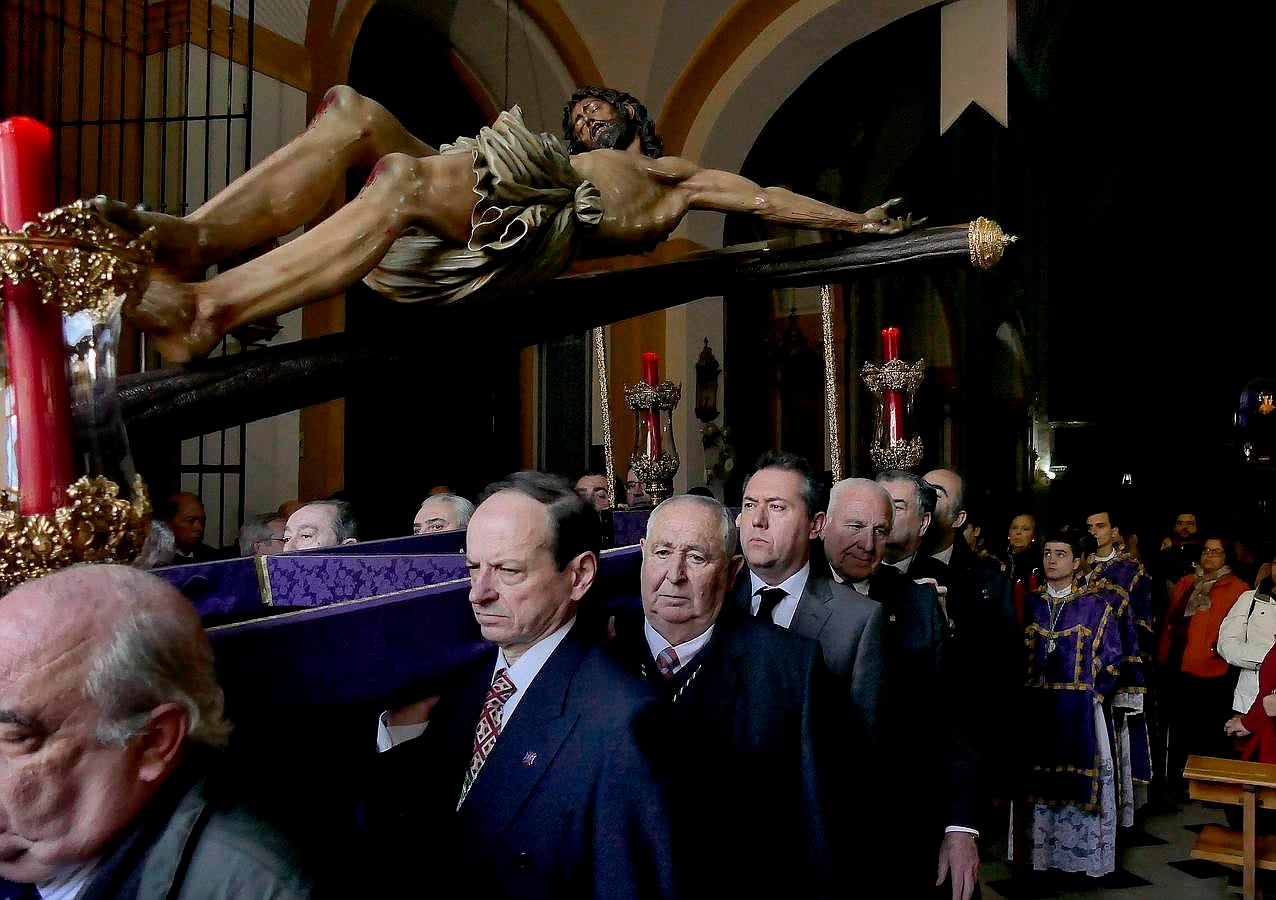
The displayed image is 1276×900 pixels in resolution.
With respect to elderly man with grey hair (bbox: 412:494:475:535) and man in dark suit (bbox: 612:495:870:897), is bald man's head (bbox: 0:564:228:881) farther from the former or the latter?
elderly man with grey hair (bbox: 412:494:475:535)

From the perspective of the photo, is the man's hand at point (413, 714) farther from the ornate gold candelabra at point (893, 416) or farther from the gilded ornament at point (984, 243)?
the ornate gold candelabra at point (893, 416)

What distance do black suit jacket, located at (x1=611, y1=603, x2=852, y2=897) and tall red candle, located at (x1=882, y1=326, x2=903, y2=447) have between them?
6.78 ft

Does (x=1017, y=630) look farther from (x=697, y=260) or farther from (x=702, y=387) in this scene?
(x=702, y=387)

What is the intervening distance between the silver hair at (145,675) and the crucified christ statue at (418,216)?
1.59ft

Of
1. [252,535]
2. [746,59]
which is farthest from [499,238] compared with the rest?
[746,59]

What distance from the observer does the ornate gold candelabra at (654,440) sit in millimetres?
3578

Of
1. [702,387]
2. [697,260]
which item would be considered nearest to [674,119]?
[702,387]

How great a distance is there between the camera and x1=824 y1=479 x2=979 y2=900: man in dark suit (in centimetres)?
294

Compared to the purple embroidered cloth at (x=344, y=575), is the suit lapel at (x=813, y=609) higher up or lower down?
lower down

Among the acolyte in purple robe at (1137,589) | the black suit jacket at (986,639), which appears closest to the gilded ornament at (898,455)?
the black suit jacket at (986,639)

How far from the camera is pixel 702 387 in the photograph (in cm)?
1055

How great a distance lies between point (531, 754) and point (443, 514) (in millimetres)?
2183

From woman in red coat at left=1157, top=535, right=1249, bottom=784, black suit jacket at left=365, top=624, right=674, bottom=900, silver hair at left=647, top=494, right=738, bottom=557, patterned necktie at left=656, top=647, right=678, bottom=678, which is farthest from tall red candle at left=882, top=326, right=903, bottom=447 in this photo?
woman in red coat at left=1157, top=535, right=1249, bottom=784

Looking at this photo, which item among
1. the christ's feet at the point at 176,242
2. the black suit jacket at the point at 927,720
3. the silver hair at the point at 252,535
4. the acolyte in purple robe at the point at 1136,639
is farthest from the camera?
the acolyte in purple robe at the point at 1136,639
